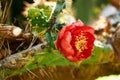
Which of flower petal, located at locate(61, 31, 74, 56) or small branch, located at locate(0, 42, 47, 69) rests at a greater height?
flower petal, located at locate(61, 31, 74, 56)

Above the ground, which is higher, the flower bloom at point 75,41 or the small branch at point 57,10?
the small branch at point 57,10

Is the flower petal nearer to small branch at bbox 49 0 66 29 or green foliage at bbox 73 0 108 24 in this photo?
small branch at bbox 49 0 66 29

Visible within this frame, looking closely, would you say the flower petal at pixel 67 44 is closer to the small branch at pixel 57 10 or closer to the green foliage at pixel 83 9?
the small branch at pixel 57 10

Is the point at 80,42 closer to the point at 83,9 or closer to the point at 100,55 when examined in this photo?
the point at 100,55

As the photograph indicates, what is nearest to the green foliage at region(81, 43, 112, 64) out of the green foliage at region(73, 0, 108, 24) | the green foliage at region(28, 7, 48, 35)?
the green foliage at region(28, 7, 48, 35)

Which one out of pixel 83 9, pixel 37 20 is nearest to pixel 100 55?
pixel 37 20

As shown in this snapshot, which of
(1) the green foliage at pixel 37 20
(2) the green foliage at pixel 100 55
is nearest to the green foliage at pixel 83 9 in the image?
(2) the green foliage at pixel 100 55

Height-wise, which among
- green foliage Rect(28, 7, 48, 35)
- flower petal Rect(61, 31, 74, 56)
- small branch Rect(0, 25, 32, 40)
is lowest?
flower petal Rect(61, 31, 74, 56)

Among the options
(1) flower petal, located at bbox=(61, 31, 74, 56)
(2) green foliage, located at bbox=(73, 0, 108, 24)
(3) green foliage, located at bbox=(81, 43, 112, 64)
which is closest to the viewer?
(1) flower petal, located at bbox=(61, 31, 74, 56)
